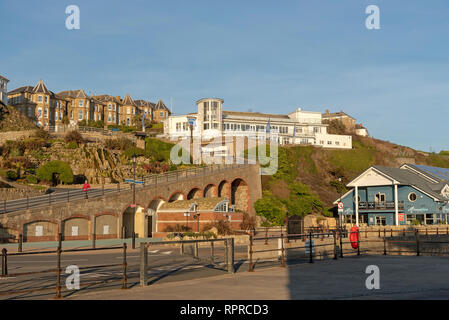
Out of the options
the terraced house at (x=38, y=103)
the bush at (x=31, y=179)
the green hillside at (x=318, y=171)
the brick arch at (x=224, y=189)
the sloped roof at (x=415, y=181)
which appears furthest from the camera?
the terraced house at (x=38, y=103)

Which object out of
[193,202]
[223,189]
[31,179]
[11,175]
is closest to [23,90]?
[31,179]

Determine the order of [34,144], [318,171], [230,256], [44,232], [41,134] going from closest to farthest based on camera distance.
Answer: [230,256]
[44,232]
[34,144]
[41,134]
[318,171]

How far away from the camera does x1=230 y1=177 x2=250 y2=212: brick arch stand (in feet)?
206

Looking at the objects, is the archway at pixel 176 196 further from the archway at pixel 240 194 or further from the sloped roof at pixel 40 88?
the sloped roof at pixel 40 88

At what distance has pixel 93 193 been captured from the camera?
45.2m

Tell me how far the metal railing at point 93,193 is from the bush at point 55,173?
22.5 ft

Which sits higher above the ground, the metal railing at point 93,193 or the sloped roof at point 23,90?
the sloped roof at point 23,90

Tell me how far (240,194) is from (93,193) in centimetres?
2398

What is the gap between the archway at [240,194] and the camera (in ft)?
206

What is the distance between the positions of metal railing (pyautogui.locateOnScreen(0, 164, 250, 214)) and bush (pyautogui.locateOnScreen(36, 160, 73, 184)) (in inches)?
270

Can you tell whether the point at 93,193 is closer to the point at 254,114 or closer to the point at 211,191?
the point at 211,191

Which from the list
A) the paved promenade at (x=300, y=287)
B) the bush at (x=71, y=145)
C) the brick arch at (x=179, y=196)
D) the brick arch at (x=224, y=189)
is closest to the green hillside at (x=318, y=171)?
the brick arch at (x=224, y=189)

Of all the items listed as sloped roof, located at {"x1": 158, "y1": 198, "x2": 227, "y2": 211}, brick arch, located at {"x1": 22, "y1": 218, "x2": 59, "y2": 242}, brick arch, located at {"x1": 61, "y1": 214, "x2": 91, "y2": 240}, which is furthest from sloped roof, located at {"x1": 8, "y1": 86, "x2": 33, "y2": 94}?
brick arch, located at {"x1": 22, "y1": 218, "x2": 59, "y2": 242}
